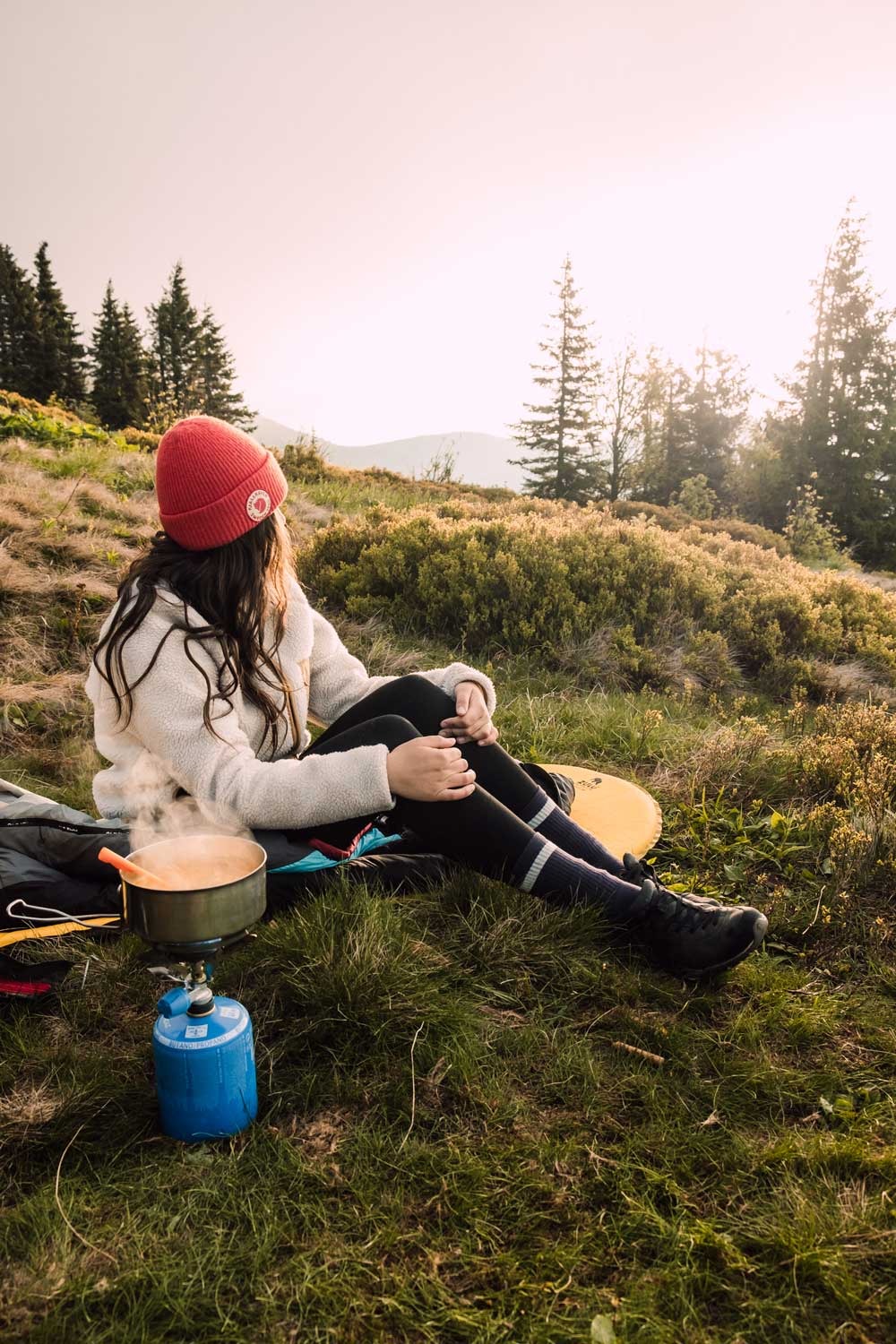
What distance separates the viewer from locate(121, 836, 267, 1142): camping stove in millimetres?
1541

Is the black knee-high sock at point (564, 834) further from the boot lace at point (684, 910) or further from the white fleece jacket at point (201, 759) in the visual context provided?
the white fleece jacket at point (201, 759)

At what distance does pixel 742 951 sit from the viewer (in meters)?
2.15

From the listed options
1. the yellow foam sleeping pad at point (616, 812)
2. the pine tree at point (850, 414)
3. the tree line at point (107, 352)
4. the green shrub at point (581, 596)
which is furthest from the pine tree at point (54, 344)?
the yellow foam sleeping pad at point (616, 812)

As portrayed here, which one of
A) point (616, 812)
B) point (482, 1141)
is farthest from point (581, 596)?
point (482, 1141)

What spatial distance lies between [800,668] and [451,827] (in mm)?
3677

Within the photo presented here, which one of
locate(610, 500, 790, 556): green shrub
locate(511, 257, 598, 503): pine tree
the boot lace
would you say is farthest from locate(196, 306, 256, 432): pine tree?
the boot lace

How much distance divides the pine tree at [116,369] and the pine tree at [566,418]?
15.4 m

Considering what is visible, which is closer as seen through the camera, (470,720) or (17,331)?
(470,720)

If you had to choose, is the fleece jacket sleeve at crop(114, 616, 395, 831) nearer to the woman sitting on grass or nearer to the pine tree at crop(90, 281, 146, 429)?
the woman sitting on grass

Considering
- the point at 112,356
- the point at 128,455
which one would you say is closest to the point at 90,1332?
the point at 128,455

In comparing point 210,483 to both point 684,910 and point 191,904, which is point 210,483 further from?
Answer: point 684,910

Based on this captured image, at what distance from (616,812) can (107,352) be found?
123 feet

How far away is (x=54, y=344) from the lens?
34.0 m

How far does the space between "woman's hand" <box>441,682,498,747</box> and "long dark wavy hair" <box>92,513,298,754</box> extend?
490mm
